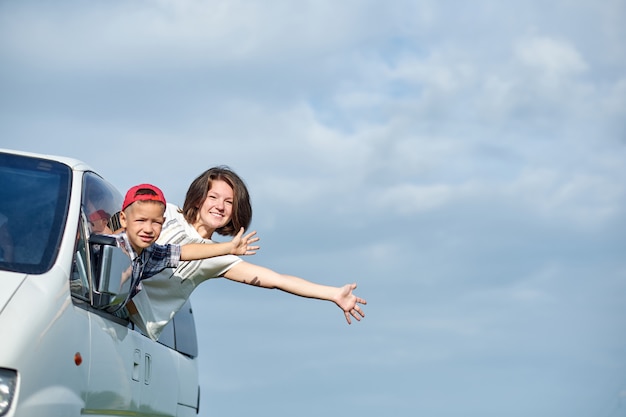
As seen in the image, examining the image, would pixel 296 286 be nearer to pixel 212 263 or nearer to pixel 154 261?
pixel 212 263

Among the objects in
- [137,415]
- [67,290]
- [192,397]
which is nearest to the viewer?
[67,290]

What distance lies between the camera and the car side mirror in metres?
4.31

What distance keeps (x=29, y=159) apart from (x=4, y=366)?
5.02 ft

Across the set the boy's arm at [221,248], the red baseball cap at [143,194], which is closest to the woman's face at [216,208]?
the boy's arm at [221,248]

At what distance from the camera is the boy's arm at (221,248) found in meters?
5.34

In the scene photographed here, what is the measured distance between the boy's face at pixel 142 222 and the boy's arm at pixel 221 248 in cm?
48

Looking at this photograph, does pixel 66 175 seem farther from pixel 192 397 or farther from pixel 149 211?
pixel 192 397

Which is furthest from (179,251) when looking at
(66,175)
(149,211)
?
(66,175)

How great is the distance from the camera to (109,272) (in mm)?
4320

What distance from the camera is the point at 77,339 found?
420 centimetres

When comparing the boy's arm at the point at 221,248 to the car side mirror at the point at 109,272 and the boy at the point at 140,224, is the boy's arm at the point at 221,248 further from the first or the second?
the car side mirror at the point at 109,272

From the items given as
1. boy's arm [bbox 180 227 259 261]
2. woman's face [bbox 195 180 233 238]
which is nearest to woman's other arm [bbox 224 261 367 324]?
woman's face [bbox 195 180 233 238]

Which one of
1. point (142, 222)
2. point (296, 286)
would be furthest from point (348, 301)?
point (142, 222)

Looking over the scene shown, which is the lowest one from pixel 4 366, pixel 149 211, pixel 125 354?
pixel 4 366
